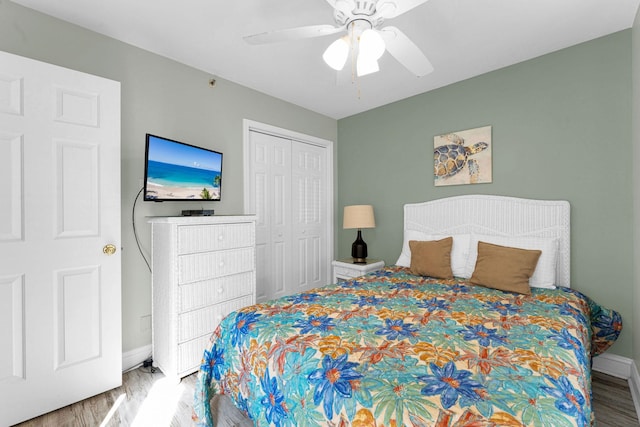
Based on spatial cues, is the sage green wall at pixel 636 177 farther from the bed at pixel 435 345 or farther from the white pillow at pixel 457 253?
the white pillow at pixel 457 253

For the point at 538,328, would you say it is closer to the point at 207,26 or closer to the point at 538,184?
the point at 538,184

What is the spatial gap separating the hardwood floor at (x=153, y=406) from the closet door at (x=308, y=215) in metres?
1.75

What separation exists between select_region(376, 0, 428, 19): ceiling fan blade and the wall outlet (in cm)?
268

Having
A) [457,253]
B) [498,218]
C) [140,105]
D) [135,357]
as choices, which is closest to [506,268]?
[457,253]

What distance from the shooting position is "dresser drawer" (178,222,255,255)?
215 cm

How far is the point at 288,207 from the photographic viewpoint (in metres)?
3.58

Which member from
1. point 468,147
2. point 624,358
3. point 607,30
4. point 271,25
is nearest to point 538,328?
point 624,358

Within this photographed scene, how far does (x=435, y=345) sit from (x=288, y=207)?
2.54m

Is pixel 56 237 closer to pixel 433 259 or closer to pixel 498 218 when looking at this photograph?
pixel 433 259

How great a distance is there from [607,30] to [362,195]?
8.34 ft

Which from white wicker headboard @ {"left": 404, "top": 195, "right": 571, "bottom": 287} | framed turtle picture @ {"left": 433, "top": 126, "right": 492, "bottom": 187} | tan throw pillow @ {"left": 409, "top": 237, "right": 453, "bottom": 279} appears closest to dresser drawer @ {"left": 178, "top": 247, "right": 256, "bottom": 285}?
tan throw pillow @ {"left": 409, "top": 237, "right": 453, "bottom": 279}

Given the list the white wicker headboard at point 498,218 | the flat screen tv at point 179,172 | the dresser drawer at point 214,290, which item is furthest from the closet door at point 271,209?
the white wicker headboard at point 498,218

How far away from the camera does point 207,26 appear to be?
2115 mm

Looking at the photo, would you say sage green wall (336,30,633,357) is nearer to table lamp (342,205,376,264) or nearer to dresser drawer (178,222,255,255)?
table lamp (342,205,376,264)
